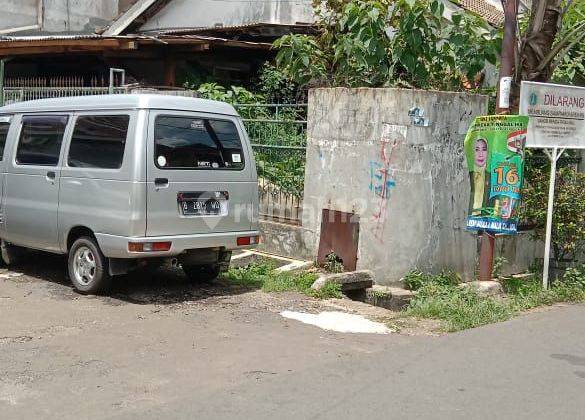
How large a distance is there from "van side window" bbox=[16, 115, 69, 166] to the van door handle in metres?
1.48

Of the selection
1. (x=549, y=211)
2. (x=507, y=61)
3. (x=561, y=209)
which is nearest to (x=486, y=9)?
(x=561, y=209)

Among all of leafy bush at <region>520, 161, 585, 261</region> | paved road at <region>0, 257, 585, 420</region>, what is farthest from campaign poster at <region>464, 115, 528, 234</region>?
paved road at <region>0, 257, 585, 420</region>

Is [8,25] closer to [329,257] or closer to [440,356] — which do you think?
[329,257]

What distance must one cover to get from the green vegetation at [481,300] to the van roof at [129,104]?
3.00m

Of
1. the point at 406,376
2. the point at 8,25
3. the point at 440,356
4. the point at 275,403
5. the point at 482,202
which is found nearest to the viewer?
the point at 275,403

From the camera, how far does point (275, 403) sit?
4.70 metres

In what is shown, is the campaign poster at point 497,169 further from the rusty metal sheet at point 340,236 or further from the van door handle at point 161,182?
the van door handle at point 161,182

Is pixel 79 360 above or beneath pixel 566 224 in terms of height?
beneath

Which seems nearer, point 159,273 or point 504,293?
point 504,293

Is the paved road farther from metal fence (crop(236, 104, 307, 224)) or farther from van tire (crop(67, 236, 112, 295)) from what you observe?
metal fence (crop(236, 104, 307, 224))

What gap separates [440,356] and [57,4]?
20715 millimetres

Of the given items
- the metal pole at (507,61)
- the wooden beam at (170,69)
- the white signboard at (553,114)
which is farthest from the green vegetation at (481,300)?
the wooden beam at (170,69)

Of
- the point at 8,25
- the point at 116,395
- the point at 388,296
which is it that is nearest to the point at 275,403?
the point at 116,395

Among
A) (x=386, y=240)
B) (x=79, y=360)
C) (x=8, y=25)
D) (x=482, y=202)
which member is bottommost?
(x=79, y=360)
